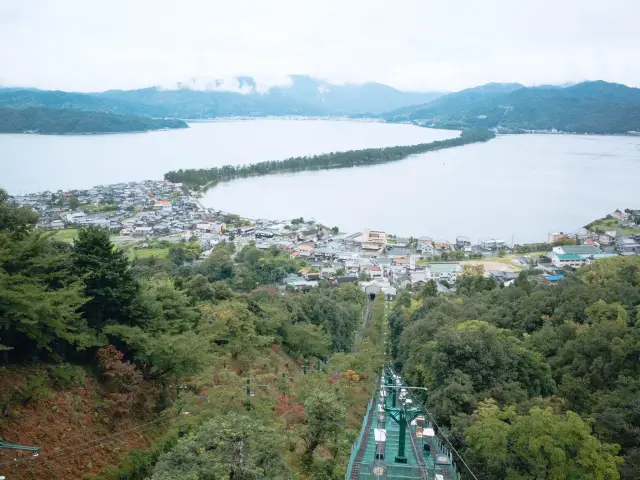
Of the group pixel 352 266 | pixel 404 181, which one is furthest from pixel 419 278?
pixel 404 181

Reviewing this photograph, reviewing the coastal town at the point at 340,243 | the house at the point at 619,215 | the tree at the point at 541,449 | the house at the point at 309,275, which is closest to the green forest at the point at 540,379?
the tree at the point at 541,449

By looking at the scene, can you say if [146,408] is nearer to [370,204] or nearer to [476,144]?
[370,204]

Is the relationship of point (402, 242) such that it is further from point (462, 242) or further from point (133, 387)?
point (133, 387)

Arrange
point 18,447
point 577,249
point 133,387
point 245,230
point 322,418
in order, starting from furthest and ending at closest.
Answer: point 245,230, point 577,249, point 133,387, point 322,418, point 18,447

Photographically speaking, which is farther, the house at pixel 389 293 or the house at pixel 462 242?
the house at pixel 462 242

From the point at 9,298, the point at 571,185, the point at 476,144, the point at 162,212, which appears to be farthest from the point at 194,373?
the point at 476,144

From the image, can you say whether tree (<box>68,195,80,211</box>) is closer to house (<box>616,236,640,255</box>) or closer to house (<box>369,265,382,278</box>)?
house (<box>369,265,382,278</box>)

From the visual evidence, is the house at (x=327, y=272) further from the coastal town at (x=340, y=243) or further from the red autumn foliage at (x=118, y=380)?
the red autumn foliage at (x=118, y=380)
